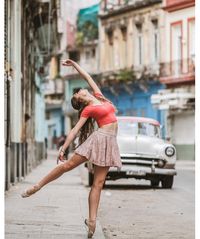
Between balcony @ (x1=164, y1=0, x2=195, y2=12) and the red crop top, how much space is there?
40080mm

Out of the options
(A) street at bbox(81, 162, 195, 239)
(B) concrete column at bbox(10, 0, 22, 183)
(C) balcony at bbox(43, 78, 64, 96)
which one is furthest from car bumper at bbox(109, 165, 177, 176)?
(C) balcony at bbox(43, 78, 64, 96)

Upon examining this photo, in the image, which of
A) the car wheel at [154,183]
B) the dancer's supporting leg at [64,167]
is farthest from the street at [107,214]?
the car wheel at [154,183]

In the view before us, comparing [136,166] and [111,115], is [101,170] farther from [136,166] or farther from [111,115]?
[136,166]

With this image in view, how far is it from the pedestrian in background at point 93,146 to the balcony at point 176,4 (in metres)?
40.1

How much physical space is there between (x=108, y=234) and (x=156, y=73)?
42.7 m

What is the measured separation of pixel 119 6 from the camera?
59.8 meters

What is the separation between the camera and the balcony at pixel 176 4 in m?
49.8

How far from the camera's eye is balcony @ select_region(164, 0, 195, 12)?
1960 inches

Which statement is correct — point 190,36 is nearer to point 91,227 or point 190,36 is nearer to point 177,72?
point 177,72

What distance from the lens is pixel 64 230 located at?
10648mm

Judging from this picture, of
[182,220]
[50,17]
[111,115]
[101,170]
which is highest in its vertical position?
[50,17]

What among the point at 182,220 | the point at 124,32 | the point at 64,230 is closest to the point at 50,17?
the point at 182,220

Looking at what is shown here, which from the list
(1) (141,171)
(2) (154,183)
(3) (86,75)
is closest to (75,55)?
(2) (154,183)

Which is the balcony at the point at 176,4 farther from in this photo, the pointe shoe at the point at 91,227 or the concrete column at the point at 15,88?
the pointe shoe at the point at 91,227
